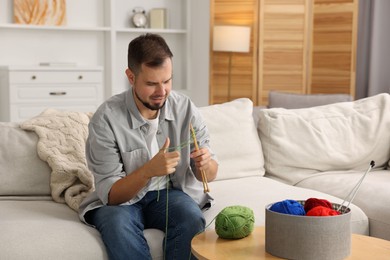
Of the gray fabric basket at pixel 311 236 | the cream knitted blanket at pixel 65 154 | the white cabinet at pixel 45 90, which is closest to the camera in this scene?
the gray fabric basket at pixel 311 236

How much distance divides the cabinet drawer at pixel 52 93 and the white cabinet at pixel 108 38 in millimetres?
368

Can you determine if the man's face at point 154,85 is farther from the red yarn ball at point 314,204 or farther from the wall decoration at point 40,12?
the wall decoration at point 40,12

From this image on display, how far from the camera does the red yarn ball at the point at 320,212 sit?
180 cm

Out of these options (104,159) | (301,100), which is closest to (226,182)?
(104,159)

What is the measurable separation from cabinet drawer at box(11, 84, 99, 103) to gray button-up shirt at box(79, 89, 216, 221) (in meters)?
3.07

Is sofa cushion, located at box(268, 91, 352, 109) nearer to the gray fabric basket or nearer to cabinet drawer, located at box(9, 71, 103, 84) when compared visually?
cabinet drawer, located at box(9, 71, 103, 84)

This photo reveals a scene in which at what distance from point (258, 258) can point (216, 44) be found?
4.00 metres

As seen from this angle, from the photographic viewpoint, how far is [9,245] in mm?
2074

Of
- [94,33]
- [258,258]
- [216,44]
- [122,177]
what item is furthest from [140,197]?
[94,33]

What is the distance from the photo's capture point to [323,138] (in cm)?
318

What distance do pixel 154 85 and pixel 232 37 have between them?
3.39m

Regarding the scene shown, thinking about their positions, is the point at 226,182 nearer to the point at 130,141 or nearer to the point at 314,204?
the point at 130,141

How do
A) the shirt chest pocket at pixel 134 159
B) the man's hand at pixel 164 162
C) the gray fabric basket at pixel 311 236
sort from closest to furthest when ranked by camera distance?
the gray fabric basket at pixel 311 236 < the man's hand at pixel 164 162 < the shirt chest pocket at pixel 134 159

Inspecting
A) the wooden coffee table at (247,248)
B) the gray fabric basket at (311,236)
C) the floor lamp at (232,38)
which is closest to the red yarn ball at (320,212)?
the gray fabric basket at (311,236)
